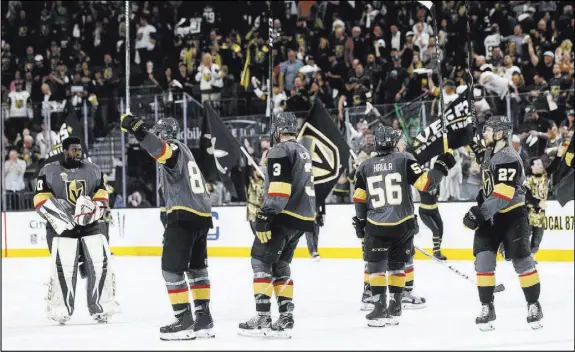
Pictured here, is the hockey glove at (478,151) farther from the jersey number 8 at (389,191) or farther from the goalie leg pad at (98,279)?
the goalie leg pad at (98,279)

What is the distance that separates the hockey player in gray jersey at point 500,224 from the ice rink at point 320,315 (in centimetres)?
26

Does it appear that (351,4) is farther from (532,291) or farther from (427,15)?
(532,291)

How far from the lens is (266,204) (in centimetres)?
743

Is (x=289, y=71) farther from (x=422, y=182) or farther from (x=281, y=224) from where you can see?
(x=281, y=224)

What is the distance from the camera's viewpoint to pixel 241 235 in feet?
51.9

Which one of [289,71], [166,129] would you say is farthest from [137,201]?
[166,129]

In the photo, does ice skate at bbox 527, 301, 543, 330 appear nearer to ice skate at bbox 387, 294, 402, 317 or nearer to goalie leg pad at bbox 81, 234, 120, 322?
Result: ice skate at bbox 387, 294, 402, 317

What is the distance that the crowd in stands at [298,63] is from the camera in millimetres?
15109

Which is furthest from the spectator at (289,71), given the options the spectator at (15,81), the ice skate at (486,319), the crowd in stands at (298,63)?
the ice skate at (486,319)

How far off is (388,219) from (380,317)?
2.60ft

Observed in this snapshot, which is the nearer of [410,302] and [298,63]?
[410,302]

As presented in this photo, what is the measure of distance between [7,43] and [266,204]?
16513 mm

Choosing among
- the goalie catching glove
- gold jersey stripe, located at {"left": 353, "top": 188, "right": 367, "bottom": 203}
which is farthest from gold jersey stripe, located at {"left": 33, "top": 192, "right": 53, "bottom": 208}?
gold jersey stripe, located at {"left": 353, "top": 188, "right": 367, "bottom": 203}

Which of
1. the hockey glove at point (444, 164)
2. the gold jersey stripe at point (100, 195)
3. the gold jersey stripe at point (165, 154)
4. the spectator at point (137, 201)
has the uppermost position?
the gold jersey stripe at point (165, 154)
